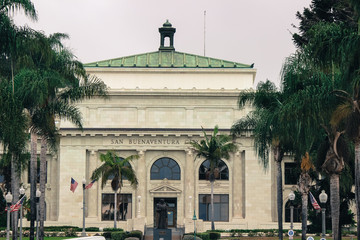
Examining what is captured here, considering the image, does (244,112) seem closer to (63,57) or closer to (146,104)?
(146,104)

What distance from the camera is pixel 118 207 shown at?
269 feet

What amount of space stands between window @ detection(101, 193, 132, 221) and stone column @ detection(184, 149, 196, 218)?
241 inches

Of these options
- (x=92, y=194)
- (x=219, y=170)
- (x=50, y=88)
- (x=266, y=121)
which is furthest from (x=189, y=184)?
(x=50, y=88)

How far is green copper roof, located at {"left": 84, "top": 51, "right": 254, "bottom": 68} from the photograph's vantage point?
8688cm

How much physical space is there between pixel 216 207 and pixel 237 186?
126 inches

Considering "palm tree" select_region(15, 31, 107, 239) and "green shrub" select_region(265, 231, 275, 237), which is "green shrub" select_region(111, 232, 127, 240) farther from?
"green shrub" select_region(265, 231, 275, 237)

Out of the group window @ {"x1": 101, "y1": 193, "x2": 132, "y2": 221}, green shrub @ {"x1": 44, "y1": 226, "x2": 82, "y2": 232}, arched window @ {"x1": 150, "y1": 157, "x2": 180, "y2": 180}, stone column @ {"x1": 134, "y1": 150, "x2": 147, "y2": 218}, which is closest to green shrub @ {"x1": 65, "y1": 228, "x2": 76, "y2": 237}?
green shrub @ {"x1": 44, "y1": 226, "x2": 82, "y2": 232}

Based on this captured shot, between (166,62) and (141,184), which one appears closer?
(141,184)

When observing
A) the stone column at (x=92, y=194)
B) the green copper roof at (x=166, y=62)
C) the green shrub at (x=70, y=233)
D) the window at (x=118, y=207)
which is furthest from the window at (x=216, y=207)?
the green shrub at (x=70, y=233)

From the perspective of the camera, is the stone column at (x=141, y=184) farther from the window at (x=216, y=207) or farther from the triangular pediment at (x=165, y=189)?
the window at (x=216, y=207)

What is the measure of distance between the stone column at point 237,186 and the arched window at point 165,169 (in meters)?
6.15

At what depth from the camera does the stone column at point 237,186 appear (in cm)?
8175

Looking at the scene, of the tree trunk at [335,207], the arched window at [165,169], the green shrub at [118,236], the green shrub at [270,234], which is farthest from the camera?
the arched window at [165,169]

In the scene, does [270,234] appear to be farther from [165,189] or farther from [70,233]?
[70,233]
